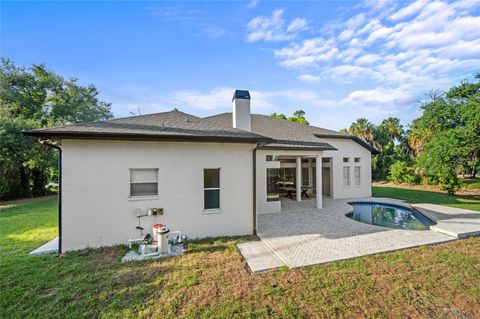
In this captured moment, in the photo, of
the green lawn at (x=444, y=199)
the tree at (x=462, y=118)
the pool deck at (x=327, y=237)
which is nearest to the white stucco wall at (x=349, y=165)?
the green lawn at (x=444, y=199)

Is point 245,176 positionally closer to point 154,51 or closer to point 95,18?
point 154,51

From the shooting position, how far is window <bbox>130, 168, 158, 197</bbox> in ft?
24.0

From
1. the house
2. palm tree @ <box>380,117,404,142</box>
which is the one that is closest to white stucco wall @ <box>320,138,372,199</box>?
the house

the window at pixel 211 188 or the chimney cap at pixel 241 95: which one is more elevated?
the chimney cap at pixel 241 95

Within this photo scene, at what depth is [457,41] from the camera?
1214 centimetres

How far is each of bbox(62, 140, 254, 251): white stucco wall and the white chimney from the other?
2519 millimetres

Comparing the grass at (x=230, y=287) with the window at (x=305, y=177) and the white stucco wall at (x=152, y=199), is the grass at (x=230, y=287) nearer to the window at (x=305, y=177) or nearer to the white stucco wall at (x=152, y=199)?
the white stucco wall at (x=152, y=199)

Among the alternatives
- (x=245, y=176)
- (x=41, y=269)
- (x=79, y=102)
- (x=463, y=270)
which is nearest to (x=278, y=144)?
(x=245, y=176)

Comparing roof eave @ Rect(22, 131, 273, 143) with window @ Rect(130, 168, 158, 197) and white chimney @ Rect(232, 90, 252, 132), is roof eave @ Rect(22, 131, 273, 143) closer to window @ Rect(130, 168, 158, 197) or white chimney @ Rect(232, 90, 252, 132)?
window @ Rect(130, 168, 158, 197)

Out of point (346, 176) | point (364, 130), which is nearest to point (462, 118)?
point (346, 176)

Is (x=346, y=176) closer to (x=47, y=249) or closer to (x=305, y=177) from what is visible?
(x=305, y=177)

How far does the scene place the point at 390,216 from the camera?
11.9 meters

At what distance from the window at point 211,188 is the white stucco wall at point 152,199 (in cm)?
20

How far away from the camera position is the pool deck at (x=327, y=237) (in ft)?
20.4
